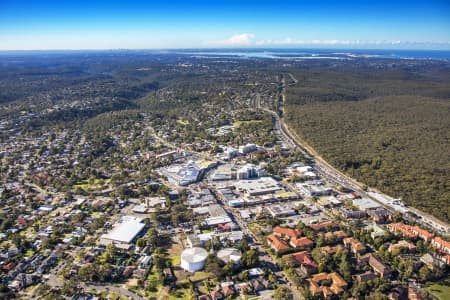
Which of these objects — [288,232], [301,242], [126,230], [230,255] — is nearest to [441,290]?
[301,242]

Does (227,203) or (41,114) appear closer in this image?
(227,203)

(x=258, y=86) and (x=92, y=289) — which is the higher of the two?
(x=258, y=86)

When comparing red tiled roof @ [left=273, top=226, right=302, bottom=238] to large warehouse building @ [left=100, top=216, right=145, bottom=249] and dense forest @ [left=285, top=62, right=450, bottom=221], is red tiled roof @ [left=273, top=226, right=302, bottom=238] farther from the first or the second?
dense forest @ [left=285, top=62, right=450, bottom=221]

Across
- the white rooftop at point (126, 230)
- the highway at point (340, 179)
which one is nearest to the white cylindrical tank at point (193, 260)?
the white rooftop at point (126, 230)

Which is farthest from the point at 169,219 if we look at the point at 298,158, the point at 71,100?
the point at 71,100

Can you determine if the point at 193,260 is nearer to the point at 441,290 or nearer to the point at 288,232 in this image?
the point at 288,232

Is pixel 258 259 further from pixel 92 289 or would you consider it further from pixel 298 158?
pixel 298 158

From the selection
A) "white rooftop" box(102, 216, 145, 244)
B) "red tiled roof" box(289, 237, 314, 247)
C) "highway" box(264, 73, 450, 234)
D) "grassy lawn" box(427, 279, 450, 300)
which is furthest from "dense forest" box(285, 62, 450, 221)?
"white rooftop" box(102, 216, 145, 244)
